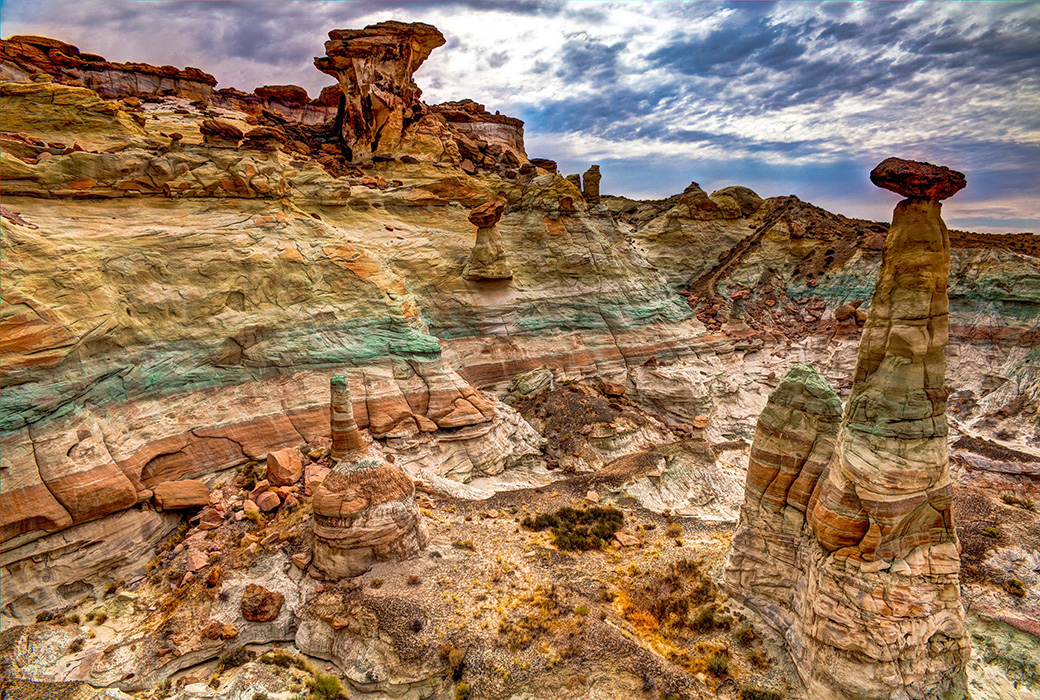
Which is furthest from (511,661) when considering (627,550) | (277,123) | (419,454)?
(277,123)

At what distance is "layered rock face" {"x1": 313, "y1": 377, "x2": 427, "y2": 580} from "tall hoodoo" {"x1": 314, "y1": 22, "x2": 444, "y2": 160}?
2720 centimetres

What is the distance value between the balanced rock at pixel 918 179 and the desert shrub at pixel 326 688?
17.9m

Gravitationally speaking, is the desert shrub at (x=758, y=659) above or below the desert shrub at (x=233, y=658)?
above

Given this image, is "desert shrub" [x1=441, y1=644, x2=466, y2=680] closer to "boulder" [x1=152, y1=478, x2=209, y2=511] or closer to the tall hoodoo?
"boulder" [x1=152, y1=478, x2=209, y2=511]

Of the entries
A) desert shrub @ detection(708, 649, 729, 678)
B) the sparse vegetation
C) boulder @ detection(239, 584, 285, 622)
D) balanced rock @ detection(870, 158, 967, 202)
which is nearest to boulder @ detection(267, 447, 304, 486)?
boulder @ detection(239, 584, 285, 622)

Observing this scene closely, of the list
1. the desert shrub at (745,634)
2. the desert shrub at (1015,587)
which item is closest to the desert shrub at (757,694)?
the desert shrub at (745,634)

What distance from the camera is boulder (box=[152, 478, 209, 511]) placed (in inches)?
703

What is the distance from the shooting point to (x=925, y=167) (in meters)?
10.4

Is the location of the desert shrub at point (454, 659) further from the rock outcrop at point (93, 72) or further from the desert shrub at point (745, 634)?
the rock outcrop at point (93, 72)

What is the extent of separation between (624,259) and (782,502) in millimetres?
26994

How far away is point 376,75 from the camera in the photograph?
3797cm

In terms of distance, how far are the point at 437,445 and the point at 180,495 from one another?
10423 mm

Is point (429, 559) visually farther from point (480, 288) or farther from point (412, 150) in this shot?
point (412, 150)

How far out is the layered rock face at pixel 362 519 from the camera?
16.1 metres
